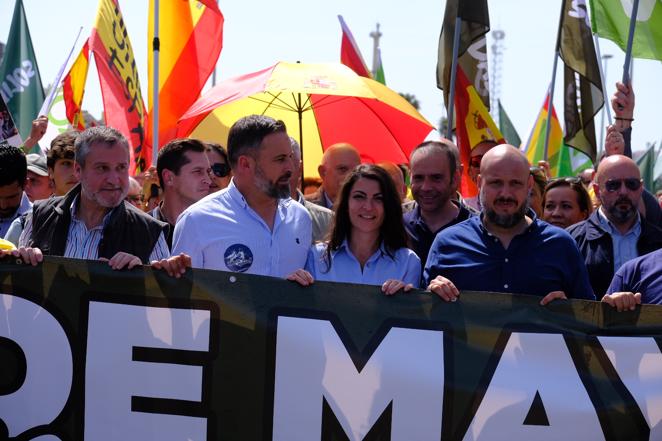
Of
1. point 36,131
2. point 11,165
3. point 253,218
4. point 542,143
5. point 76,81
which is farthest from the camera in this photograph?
point 542,143

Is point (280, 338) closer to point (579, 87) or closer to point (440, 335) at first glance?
point (440, 335)

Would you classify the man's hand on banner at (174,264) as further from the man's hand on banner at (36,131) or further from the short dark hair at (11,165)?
the man's hand on banner at (36,131)

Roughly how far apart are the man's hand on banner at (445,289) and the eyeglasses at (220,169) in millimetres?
2913

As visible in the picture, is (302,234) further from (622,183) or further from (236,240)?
(622,183)

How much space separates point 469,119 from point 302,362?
4.60m

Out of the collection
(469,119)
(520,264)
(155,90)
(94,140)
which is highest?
(155,90)

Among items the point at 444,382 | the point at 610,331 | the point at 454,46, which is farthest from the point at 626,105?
the point at 444,382

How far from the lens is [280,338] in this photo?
4.47m

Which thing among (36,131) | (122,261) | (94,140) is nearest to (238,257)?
(122,261)

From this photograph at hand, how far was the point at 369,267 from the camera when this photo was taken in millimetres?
4895

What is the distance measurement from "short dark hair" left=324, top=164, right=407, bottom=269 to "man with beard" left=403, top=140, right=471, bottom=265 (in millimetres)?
722

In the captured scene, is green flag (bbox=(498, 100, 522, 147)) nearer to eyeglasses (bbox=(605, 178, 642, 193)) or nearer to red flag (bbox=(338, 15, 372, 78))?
red flag (bbox=(338, 15, 372, 78))

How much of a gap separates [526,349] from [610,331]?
381mm

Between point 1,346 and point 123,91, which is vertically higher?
point 123,91
